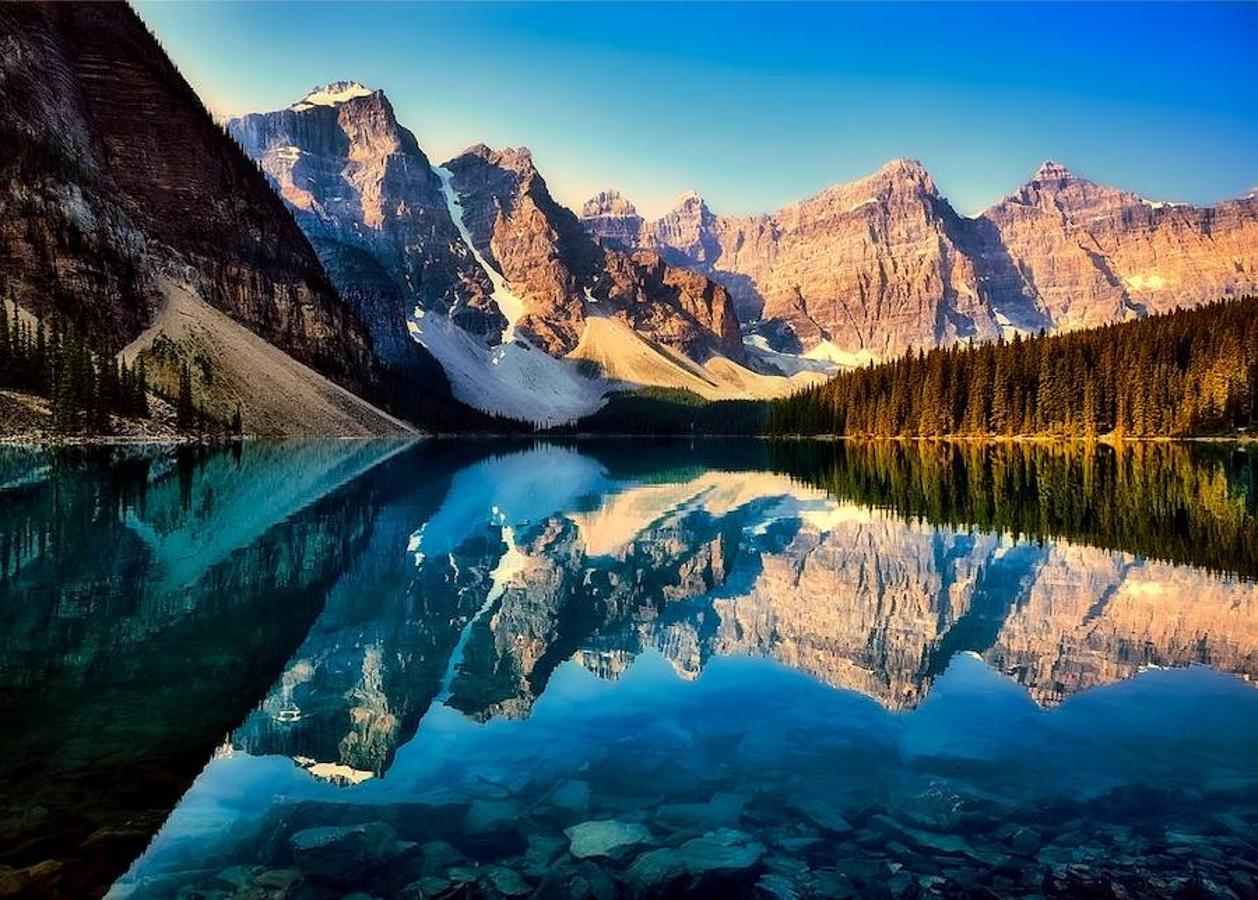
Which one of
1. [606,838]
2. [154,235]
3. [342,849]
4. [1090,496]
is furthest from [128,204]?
[606,838]

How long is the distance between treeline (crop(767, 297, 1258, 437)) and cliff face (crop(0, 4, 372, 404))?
103 meters

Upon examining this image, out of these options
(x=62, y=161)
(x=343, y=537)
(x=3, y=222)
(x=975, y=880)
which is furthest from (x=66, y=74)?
(x=975, y=880)

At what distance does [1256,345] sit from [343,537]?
11043 cm

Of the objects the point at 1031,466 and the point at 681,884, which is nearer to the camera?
the point at 681,884

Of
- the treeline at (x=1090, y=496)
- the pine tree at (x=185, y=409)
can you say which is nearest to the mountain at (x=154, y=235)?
the pine tree at (x=185, y=409)

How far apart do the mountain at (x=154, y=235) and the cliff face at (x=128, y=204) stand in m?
0.26

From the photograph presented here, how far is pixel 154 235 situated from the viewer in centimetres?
13088

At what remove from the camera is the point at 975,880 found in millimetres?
8336

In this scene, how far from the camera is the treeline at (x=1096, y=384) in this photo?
10144 cm

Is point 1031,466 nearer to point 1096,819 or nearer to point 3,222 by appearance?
point 1096,819

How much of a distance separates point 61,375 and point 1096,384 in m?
118

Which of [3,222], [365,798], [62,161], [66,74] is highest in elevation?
[66,74]

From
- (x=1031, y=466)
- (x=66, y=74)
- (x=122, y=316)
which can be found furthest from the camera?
(x=66, y=74)

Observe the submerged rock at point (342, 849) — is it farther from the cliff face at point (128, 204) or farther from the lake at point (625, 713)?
the cliff face at point (128, 204)
